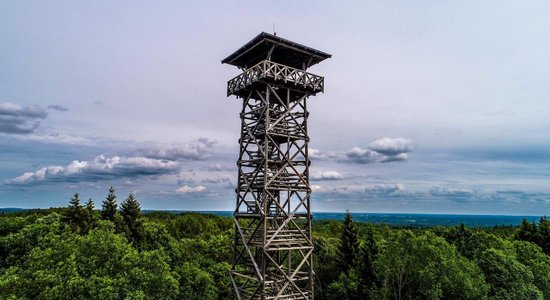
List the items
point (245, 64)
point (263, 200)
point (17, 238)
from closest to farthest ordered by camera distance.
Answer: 1. point (263, 200)
2. point (245, 64)
3. point (17, 238)

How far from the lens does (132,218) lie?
32594 mm

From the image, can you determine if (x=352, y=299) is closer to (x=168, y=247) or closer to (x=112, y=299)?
(x=168, y=247)

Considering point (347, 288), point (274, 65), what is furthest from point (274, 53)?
point (347, 288)

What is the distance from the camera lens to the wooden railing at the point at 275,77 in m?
15.2

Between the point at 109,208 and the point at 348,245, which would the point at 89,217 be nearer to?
the point at 109,208

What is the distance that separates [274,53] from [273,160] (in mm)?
5476

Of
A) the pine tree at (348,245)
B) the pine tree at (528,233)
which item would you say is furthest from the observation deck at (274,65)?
the pine tree at (528,233)

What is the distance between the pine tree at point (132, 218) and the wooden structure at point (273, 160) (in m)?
19.3

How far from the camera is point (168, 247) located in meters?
30.9

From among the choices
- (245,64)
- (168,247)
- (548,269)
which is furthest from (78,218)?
(548,269)

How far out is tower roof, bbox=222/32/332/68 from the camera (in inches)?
599

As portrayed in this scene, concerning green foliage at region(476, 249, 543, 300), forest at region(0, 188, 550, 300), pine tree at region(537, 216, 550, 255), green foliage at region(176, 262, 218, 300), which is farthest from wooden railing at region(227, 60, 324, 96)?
pine tree at region(537, 216, 550, 255)

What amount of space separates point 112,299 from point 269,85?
37.8 feet

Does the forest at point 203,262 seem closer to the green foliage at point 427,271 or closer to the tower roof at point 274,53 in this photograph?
the green foliage at point 427,271
